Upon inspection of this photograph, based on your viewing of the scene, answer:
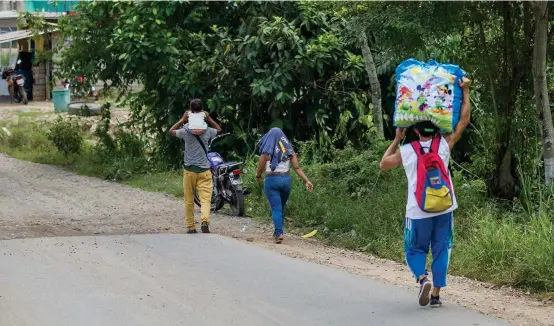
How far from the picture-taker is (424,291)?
278 inches

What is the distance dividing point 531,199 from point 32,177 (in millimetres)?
10949

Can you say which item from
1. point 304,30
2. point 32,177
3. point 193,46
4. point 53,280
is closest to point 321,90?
Answer: point 304,30

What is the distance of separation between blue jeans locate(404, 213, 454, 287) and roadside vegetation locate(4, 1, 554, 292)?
1574mm

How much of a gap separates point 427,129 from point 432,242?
3.07 ft

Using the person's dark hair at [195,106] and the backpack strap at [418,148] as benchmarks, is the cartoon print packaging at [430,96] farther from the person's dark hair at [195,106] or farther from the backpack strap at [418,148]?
the person's dark hair at [195,106]

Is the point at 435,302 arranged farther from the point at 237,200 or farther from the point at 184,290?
the point at 237,200

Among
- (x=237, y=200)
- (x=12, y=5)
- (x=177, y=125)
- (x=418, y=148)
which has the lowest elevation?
(x=237, y=200)

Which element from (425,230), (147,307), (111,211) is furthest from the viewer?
(111,211)

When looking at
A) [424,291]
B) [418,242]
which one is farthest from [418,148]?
[424,291]

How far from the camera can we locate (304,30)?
1630 cm

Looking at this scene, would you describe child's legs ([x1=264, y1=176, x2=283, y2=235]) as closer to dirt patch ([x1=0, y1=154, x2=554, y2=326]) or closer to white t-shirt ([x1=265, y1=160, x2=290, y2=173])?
white t-shirt ([x1=265, y1=160, x2=290, y2=173])

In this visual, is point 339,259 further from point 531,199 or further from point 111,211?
point 111,211

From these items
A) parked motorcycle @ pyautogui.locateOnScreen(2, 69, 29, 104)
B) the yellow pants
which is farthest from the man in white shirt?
parked motorcycle @ pyautogui.locateOnScreen(2, 69, 29, 104)

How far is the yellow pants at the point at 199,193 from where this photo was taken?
449 inches
